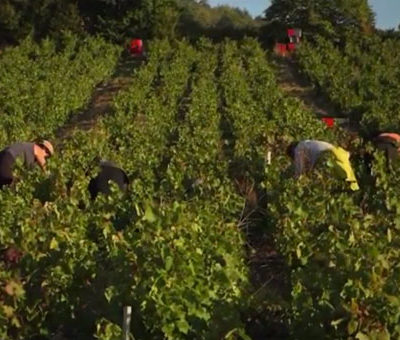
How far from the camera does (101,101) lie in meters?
20.3

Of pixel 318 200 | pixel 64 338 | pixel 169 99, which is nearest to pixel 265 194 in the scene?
pixel 318 200

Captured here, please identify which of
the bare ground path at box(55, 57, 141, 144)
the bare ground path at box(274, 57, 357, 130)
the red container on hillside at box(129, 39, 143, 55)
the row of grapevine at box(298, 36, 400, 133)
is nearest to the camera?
the row of grapevine at box(298, 36, 400, 133)

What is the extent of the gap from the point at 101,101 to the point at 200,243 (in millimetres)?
15545

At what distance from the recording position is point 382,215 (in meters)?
6.40

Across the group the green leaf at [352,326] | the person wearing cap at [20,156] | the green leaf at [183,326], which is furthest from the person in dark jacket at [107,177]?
the green leaf at [352,326]

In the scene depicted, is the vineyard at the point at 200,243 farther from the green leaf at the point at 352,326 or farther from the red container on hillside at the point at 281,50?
the red container on hillside at the point at 281,50

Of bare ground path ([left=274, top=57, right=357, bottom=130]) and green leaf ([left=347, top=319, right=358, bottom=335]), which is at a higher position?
bare ground path ([left=274, top=57, right=357, bottom=130])

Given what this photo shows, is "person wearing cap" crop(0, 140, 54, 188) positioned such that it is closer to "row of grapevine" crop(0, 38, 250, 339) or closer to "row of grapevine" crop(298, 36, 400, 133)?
"row of grapevine" crop(0, 38, 250, 339)

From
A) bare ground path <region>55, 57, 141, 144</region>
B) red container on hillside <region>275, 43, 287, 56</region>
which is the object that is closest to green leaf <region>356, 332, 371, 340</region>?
bare ground path <region>55, 57, 141, 144</region>

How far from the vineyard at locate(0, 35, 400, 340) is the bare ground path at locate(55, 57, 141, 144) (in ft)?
11.8

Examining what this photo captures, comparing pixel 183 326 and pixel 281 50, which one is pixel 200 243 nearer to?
pixel 183 326

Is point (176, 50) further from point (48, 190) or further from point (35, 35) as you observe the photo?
point (48, 190)

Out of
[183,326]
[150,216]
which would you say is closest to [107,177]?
[150,216]

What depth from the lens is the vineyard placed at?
4477 mm
